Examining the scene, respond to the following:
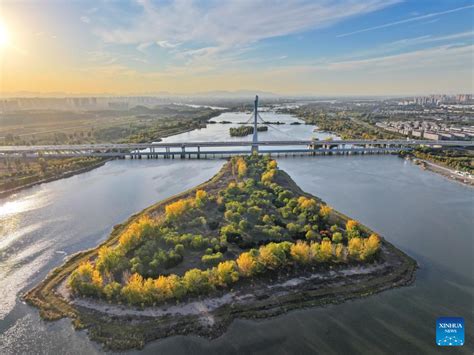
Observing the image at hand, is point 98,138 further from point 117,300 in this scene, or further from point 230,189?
point 117,300

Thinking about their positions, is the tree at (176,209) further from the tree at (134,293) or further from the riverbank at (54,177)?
the riverbank at (54,177)

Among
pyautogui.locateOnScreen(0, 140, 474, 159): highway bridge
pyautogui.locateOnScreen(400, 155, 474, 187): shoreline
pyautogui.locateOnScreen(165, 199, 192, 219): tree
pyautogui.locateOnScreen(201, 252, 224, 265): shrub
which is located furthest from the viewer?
pyautogui.locateOnScreen(0, 140, 474, 159): highway bridge

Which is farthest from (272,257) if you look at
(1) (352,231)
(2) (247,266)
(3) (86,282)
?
(3) (86,282)

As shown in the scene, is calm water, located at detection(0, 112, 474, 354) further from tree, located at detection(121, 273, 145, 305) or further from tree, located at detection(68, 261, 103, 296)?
tree, located at detection(121, 273, 145, 305)

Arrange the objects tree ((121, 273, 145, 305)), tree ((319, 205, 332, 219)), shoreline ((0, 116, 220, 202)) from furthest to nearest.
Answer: shoreline ((0, 116, 220, 202))
tree ((319, 205, 332, 219))
tree ((121, 273, 145, 305))

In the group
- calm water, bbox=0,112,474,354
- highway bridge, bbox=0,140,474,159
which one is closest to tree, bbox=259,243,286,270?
calm water, bbox=0,112,474,354
